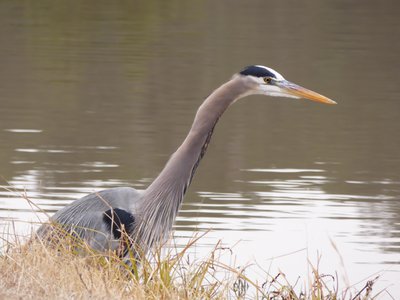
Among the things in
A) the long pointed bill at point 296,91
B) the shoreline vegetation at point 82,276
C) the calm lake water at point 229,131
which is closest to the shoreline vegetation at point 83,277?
the shoreline vegetation at point 82,276

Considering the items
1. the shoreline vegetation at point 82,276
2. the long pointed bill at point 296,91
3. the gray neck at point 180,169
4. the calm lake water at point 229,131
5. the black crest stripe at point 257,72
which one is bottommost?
the calm lake water at point 229,131

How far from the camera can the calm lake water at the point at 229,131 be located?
902 centimetres

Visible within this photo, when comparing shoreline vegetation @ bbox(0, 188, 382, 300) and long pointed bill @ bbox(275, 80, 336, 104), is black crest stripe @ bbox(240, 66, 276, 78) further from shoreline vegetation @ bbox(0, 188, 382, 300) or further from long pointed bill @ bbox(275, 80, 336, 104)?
shoreline vegetation @ bbox(0, 188, 382, 300)

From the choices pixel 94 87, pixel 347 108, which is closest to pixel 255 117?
pixel 347 108

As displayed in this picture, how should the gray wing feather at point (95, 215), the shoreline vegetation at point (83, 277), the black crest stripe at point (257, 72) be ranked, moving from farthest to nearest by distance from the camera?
the black crest stripe at point (257, 72), the gray wing feather at point (95, 215), the shoreline vegetation at point (83, 277)

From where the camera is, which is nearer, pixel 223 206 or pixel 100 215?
pixel 100 215

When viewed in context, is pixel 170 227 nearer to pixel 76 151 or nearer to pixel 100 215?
pixel 100 215

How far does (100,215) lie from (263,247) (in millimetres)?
2560

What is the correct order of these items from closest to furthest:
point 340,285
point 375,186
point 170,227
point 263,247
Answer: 1. point 170,227
2. point 340,285
3. point 263,247
4. point 375,186

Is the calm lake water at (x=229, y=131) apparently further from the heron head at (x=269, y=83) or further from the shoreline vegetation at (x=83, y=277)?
the heron head at (x=269, y=83)

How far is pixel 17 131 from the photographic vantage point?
41.1 ft

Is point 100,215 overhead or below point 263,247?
overhead

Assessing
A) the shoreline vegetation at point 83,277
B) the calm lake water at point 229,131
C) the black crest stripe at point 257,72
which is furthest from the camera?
the calm lake water at point 229,131

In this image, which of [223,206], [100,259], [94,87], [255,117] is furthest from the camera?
[94,87]
